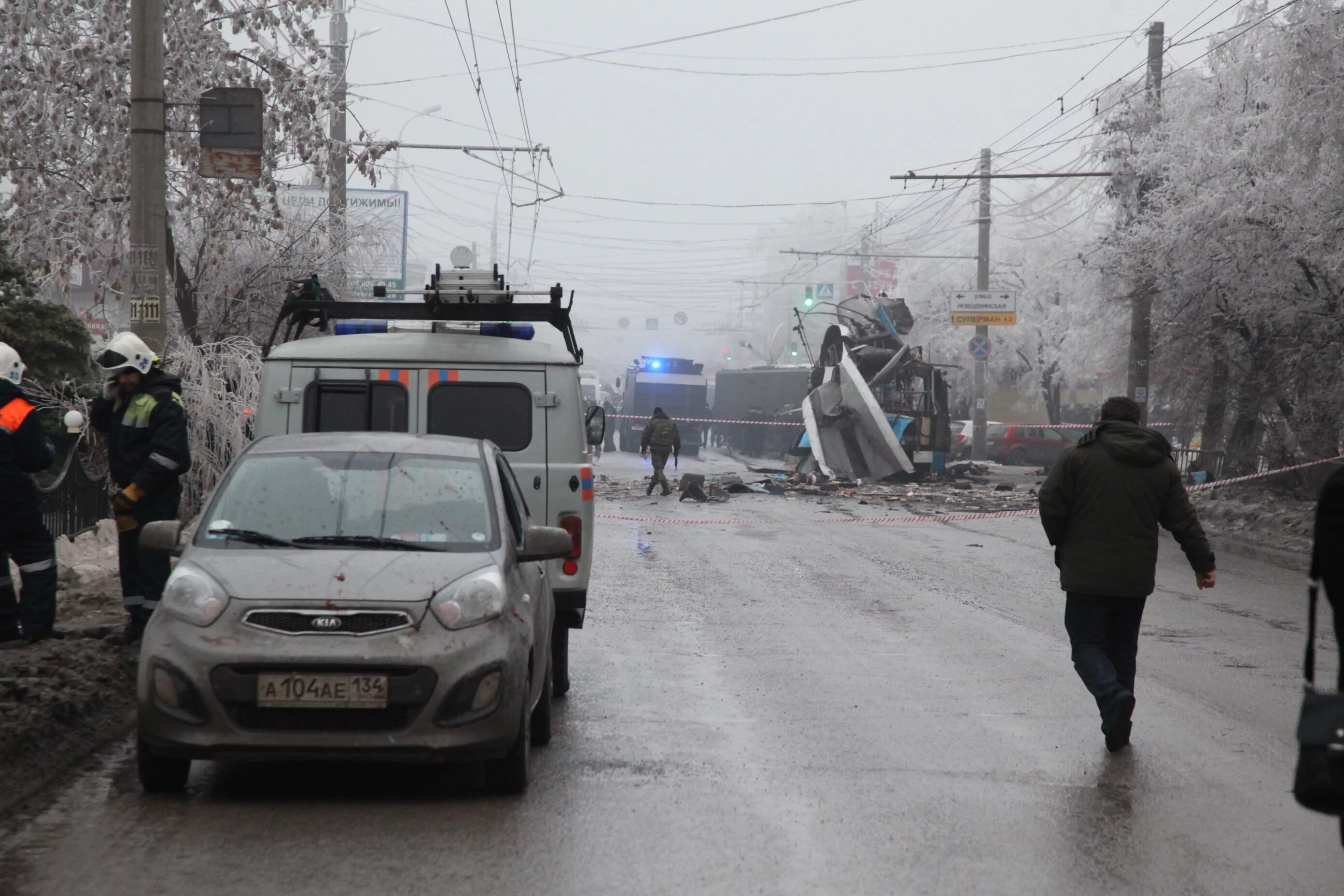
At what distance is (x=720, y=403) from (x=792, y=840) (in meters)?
52.1

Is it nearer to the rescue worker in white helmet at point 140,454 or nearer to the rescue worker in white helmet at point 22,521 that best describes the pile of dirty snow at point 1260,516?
the rescue worker in white helmet at point 140,454

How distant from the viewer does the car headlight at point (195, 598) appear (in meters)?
5.68

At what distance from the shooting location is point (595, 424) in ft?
35.1

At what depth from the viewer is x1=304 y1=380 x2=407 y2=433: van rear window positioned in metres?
8.46

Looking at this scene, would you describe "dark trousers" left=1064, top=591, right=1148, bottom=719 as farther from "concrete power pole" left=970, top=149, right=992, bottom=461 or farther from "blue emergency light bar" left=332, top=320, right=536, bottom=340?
"concrete power pole" left=970, top=149, right=992, bottom=461

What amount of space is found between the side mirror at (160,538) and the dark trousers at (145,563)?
1746 mm

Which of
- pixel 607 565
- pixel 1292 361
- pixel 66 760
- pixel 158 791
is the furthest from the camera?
pixel 1292 361

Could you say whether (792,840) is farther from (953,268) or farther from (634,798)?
(953,268)

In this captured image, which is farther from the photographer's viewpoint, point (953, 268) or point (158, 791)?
point (953, 268)

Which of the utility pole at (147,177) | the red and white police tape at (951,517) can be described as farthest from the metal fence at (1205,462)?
the utility pole at (147,177)

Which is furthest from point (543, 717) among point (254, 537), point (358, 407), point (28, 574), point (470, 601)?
point (28, 574)

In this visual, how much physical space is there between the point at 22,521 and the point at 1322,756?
22.9 feet

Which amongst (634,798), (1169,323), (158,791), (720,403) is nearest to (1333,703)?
(634,798)

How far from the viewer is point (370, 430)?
848cm
